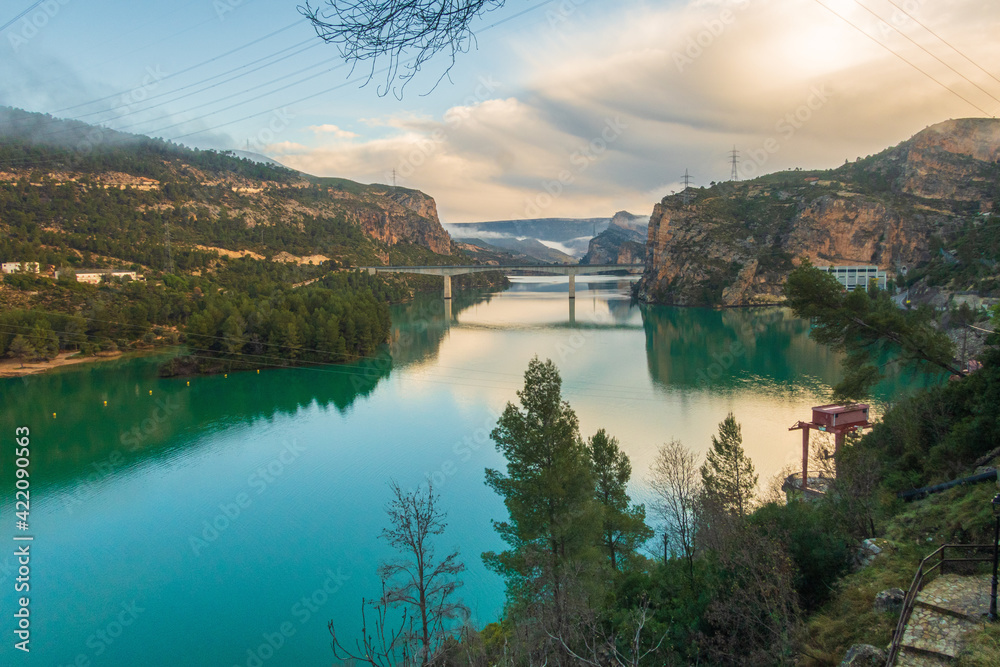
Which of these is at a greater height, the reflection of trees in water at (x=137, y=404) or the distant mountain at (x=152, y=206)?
the distant mountain at (x=152, y=206)

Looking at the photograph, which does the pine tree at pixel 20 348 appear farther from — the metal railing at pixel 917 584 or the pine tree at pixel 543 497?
the metal railing at pixel 917 584

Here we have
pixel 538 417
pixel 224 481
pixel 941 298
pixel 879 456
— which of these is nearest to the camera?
pixel 538 417

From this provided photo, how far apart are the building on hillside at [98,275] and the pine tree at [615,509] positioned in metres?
33.9

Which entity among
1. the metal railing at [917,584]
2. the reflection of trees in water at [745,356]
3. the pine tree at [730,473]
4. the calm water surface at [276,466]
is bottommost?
the calm water surface at [276,466]

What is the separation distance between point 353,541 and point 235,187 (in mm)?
69574

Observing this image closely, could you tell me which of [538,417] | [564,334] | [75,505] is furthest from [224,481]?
[564,334]

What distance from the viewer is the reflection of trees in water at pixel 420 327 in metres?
28.7

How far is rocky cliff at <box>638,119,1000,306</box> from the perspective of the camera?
47844mm

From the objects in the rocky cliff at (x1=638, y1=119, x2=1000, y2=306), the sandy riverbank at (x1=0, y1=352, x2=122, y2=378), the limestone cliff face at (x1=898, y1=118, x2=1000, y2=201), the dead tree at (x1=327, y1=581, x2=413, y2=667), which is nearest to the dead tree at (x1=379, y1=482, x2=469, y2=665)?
the dead tree at (x1=327, y1=581, x2=413, y2=667)

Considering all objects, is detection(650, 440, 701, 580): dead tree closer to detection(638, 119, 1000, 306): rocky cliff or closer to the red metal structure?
the red metal structure

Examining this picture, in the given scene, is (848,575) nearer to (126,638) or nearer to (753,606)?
(753,606)

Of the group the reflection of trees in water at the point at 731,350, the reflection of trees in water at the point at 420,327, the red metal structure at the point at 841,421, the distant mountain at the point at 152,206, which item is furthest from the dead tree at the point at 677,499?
the distant mountain at the point at 152,206

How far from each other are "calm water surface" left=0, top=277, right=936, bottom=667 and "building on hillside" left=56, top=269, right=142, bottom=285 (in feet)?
33.7

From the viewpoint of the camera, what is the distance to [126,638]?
299 inches
